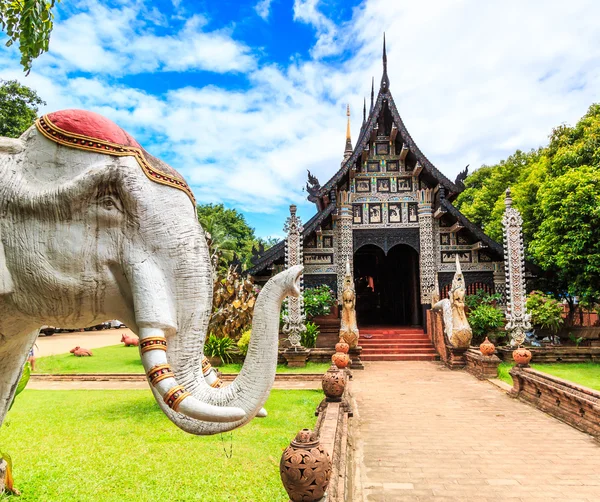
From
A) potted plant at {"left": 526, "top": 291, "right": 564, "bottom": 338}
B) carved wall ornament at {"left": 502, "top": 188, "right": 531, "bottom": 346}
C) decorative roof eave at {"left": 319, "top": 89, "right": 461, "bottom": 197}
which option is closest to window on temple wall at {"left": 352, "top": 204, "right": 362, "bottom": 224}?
decorative roof eave at {"left": 319, "top": 89, "right": 461, "bottom": 197}

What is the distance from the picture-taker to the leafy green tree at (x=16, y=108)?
16422 mm

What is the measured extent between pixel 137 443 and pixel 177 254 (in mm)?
4815

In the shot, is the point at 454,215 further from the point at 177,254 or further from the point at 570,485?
the point at 177,254

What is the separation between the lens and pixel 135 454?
5.09 meters

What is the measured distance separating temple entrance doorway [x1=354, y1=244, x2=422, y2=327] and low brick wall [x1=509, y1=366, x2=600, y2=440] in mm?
6769

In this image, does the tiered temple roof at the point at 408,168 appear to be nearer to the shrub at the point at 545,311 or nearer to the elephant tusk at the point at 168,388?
the shrub at the point at 545,311

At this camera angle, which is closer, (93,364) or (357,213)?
(93,364)

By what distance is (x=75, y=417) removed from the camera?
6.95 m

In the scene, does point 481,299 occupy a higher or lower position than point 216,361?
higher

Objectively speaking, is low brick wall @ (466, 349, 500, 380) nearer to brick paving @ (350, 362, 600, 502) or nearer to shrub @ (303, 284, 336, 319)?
brick paving @ (350, 362, 600, 502)

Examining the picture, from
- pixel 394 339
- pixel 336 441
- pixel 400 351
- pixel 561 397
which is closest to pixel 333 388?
pixel 336 441

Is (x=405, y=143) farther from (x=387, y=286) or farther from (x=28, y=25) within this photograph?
(x=28, y=25)

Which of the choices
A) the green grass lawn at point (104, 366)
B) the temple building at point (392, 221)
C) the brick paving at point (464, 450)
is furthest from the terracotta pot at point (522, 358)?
the temple building at point (392, 221)

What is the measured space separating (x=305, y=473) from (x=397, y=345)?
37.4 feet
